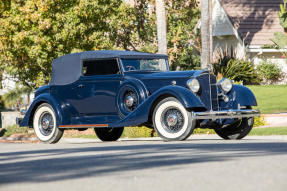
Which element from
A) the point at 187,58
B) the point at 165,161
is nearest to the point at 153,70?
the point at 165,161

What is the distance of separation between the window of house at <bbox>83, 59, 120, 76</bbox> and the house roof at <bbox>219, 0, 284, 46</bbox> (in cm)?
1917

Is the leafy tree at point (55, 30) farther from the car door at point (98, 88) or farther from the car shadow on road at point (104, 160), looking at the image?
the car shadow on road at point (104, 160)

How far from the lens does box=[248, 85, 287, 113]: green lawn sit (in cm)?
2382

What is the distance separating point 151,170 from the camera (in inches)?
265

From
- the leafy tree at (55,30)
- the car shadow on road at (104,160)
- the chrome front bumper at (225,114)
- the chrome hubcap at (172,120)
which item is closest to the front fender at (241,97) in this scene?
the chrome front bumper at (225,114)

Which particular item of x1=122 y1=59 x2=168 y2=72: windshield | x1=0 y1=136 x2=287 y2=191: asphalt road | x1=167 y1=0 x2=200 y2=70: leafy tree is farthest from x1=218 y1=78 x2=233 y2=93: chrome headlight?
x1=167 y1=0 x2=200 y2=70: leafy tree

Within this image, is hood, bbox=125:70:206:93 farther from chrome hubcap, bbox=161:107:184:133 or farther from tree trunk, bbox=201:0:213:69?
tree trunk, bbox=201:0:213:69

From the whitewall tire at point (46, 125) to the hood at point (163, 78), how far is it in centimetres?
223

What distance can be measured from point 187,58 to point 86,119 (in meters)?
20.6

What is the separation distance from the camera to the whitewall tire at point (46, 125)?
1347cm

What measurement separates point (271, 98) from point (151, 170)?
2005 centimetres

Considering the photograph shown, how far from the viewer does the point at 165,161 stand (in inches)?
298

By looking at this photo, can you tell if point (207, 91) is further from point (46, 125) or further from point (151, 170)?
point (151, 170)

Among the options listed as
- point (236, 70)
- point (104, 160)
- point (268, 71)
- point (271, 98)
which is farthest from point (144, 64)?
point (268, 71)
